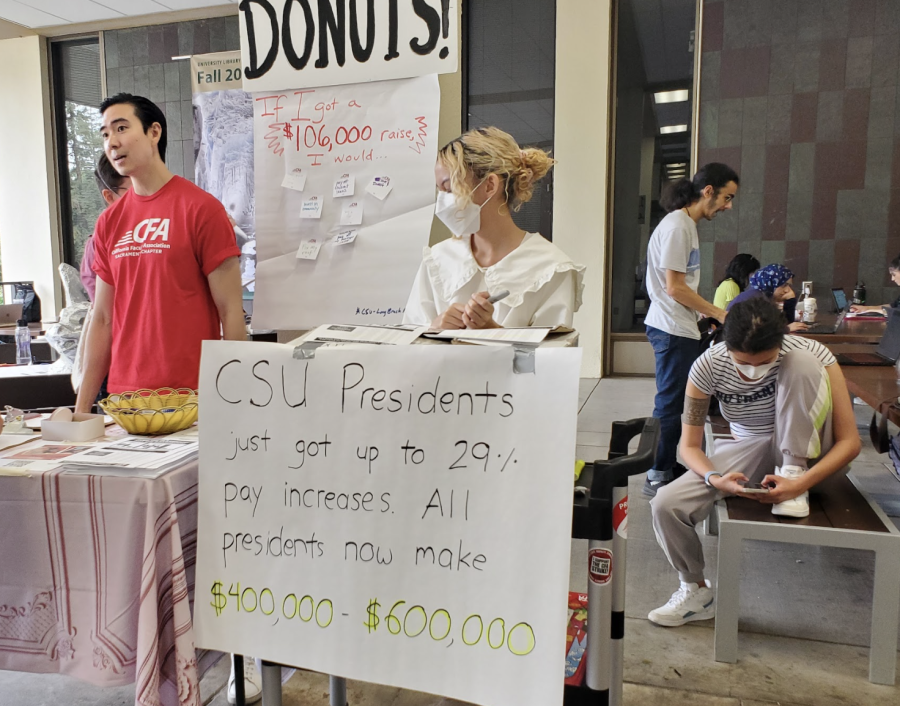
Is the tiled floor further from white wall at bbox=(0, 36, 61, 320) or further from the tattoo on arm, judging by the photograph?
white wall at bbox=(0, 36, 61, 320)

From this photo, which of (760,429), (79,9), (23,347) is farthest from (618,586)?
(79,9)

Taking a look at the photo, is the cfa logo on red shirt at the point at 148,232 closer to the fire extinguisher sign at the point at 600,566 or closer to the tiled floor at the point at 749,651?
the tiled floor at the point at 749,651

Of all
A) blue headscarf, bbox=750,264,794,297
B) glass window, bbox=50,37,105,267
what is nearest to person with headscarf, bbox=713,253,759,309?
blue headscarf, bbox=750,264,794,297

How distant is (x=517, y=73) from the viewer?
19.0 feet

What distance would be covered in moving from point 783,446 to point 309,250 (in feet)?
5.44

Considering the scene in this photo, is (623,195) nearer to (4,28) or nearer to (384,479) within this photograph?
(384,479)

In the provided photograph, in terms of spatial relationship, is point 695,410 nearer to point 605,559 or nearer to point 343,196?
point 605,559

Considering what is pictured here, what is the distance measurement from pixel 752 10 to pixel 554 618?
5777 millimetres

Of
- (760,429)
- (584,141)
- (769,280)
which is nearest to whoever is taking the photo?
(760,429)

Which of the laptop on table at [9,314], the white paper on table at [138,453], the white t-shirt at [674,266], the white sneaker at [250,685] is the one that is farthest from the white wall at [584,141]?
the white paper on table at [138,453]

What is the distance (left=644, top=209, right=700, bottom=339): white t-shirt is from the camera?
3.00m

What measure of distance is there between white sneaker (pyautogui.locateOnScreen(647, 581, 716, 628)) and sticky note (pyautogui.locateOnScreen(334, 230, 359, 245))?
A: 1536mm

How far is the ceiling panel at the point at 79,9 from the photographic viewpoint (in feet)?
19.4

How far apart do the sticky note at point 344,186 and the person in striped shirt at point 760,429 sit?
4.16 ft
